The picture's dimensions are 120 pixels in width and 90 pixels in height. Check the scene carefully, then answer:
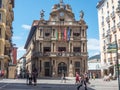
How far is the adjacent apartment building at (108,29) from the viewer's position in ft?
190

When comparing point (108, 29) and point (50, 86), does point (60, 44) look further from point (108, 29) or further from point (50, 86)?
point (50, 86)

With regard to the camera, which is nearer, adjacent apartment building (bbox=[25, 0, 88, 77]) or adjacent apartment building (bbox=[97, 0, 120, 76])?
adjacent apartment building (bbox=[97, 0, 120, 76])

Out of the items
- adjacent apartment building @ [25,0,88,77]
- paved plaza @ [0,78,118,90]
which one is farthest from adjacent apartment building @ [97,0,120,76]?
paved plaza @ [0,78,118,90]

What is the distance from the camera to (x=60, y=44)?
250 ft

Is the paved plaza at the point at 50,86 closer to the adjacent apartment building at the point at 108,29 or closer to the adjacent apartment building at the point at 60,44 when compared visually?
the adjacent apartment building at the point at 108,29

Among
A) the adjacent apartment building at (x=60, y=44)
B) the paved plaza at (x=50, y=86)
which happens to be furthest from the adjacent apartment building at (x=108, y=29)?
the paved plaza at (x=50, y=86)

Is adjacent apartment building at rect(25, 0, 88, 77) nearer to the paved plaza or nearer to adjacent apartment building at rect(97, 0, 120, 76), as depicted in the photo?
adjacent apartment building at rect(97, 0, 120, 76)

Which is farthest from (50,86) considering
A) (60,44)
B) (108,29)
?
(60,44)

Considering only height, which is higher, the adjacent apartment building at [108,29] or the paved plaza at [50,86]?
the adjacent apartment building at [108,29]

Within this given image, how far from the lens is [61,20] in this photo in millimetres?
77000

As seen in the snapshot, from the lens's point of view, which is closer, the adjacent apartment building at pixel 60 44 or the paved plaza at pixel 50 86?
the paved plaza at pixel 50 86

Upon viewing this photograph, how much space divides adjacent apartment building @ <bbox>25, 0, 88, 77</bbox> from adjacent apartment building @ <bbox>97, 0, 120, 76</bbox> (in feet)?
27.7

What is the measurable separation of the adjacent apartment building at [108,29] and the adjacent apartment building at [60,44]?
8.44 meters

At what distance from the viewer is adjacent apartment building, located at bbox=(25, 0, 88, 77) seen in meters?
74.1
